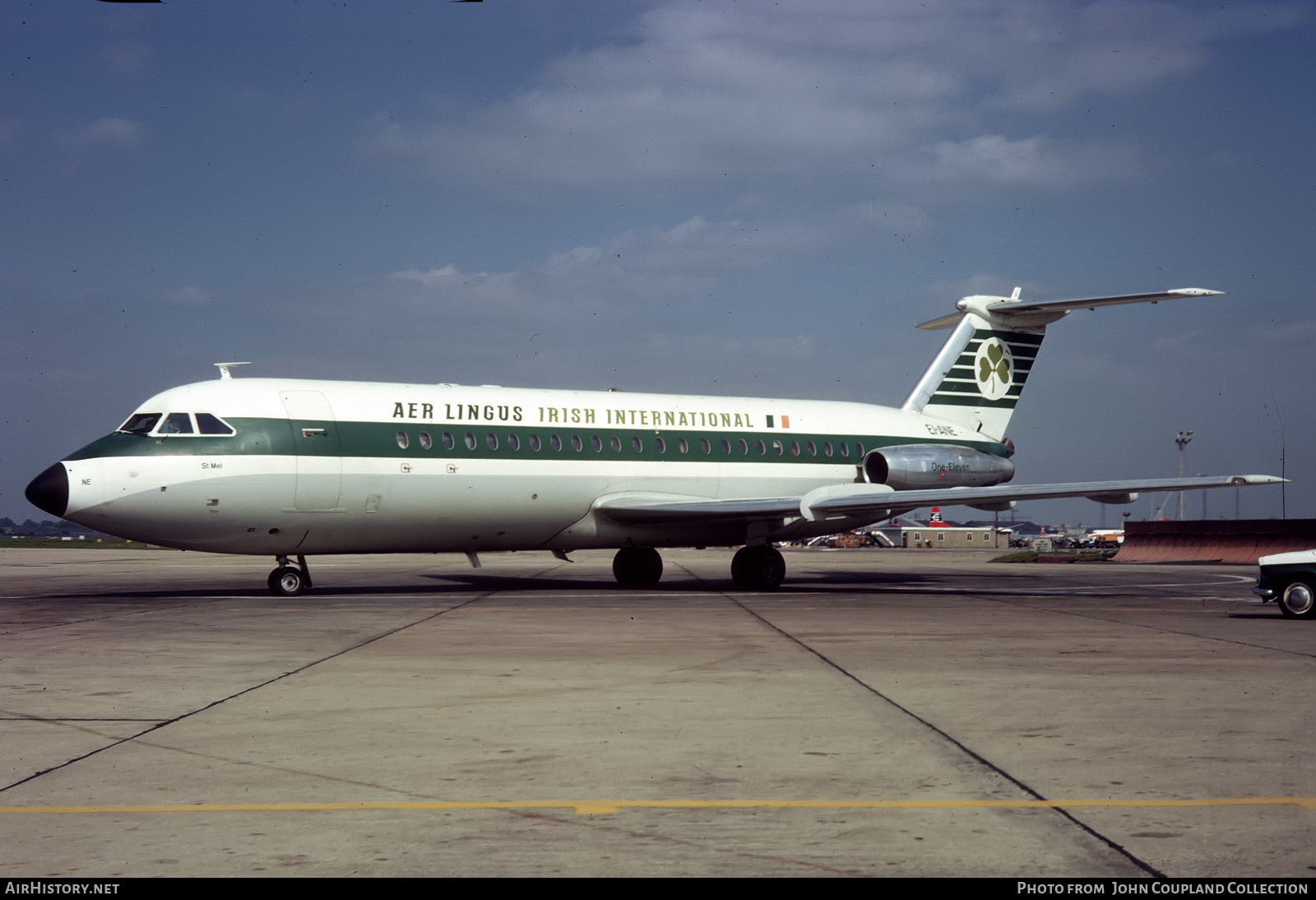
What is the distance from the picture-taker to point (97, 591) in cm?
2392

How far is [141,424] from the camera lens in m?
20.2

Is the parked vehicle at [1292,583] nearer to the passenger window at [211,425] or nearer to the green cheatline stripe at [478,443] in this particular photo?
the green cheatline stripe at [478,443]

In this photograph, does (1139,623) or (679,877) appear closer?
(679,877)

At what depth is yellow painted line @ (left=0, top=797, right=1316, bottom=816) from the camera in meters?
5.57

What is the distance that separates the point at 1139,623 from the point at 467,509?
40.5 ft

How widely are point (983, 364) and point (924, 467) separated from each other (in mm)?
4398

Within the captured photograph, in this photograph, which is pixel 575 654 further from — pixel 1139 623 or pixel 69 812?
pixel 1139 623

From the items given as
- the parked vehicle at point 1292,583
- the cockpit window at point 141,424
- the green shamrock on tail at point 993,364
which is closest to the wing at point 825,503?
the parked vehicle at point 1292,583

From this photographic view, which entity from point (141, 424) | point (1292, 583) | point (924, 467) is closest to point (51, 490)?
point (141, 424)

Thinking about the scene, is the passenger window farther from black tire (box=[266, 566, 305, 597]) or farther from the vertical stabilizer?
the vertical stabilizer

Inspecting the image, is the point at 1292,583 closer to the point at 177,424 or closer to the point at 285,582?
the point at 285,582

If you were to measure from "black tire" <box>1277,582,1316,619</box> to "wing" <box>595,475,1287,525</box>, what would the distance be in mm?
5115

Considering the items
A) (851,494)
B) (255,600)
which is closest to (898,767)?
(255,600)

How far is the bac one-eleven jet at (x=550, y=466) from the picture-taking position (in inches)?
789
